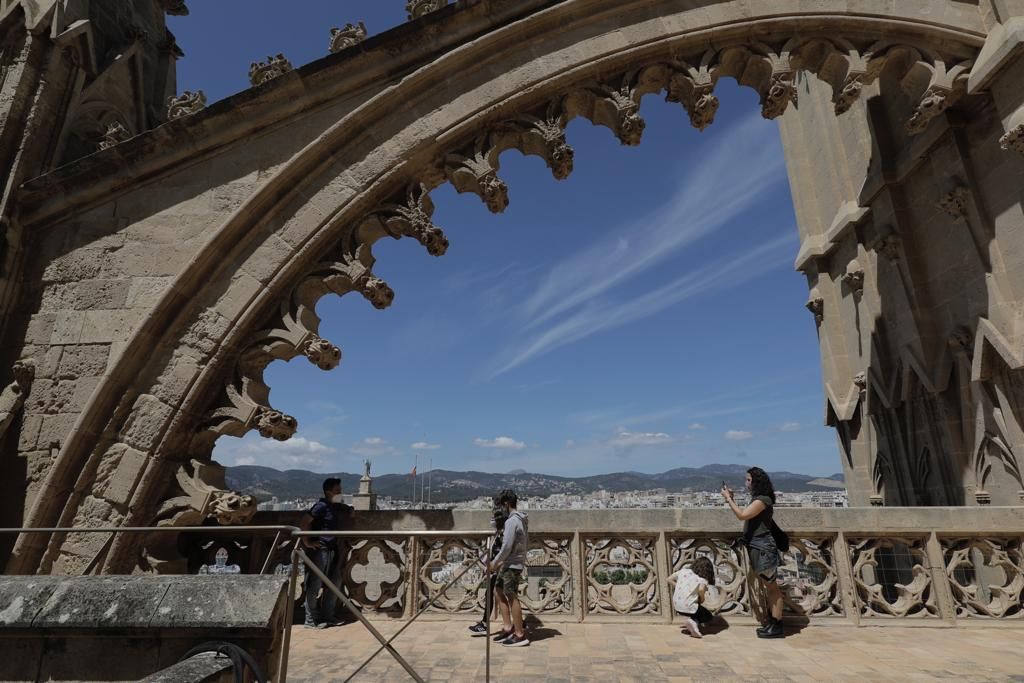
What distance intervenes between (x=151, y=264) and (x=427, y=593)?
4026 mm

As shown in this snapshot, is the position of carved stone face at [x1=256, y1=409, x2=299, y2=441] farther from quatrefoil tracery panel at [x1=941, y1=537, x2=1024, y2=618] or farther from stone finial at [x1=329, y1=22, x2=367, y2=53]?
quatrefoil tracery panel at [x1=941, y1=537, x2=1024, y2=618]

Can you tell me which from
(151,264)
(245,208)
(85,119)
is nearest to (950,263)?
(245,208)

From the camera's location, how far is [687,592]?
461 centimetres

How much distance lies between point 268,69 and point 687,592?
6.44 m

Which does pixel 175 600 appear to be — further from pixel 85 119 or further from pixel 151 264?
pixel 85 119

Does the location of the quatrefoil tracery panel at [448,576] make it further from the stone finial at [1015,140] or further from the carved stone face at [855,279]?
the carved stone face at [855,279]

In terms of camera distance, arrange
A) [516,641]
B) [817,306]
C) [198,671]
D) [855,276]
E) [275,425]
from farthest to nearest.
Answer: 1. [817,306]
2. [855,276]
3. [275,425]
4. [516,641]
5. [198,671]

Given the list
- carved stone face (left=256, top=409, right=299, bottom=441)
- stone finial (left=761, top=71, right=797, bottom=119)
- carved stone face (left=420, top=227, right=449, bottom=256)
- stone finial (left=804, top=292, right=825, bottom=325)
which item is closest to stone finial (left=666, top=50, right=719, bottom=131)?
stone finial (left=761, top=71, right=797, bottom=119)

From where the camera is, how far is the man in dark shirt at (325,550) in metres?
4.89

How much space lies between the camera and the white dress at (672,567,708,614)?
4.55 m

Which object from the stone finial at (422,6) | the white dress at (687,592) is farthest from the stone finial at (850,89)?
the white dress at (687,592)

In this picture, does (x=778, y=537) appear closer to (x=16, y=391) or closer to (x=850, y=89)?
(x=850, y=89)

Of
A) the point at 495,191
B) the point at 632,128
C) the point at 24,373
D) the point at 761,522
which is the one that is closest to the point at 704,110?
the point at 632,128

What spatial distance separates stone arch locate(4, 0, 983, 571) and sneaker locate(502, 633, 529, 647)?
2536mm
